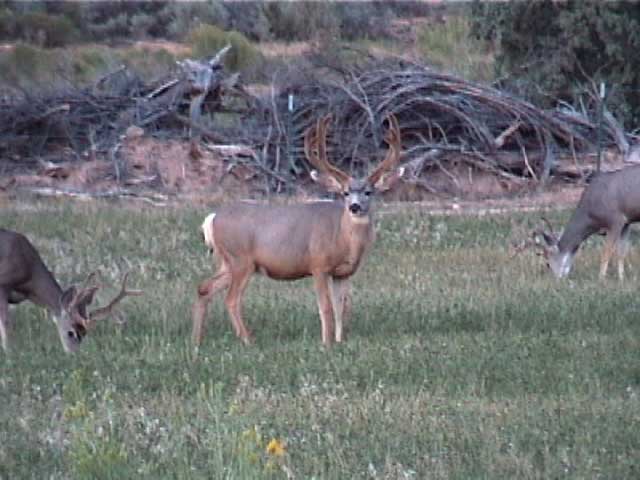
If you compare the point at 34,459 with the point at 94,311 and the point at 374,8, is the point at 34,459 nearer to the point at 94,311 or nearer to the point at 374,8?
the point at 94,311

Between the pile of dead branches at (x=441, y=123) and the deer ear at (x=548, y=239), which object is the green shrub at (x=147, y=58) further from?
the deer ear at (x=548, y=239)

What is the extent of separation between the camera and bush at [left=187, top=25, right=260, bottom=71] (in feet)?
142

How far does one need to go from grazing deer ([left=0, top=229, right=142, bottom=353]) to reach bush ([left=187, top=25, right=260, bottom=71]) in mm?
28680

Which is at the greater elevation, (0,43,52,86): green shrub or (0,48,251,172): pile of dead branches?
(0,48,251,172): pile of dead branches

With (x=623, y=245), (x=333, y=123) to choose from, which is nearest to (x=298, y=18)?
(x=333, y=123)

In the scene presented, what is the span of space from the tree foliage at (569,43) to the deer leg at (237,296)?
689 inches

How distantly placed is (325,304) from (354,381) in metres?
2.20

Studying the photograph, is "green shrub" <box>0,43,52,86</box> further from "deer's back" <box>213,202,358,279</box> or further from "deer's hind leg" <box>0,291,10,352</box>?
"deer's back" <box>213,202,358,279</box>

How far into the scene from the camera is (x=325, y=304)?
41.5 ft

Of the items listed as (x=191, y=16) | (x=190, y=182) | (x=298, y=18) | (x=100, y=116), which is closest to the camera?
(x=190, y=182)

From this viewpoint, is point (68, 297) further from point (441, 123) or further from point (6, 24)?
point (6, 24)

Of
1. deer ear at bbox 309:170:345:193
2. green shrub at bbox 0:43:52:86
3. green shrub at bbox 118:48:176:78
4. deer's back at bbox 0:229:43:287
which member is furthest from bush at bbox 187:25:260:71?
deer's back at bbox 0:229:43:287

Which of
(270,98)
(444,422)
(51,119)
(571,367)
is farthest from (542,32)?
(444,422)

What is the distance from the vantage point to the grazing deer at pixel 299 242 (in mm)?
12922
